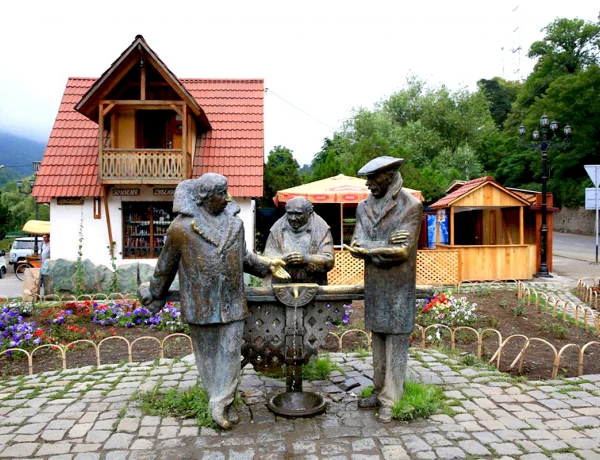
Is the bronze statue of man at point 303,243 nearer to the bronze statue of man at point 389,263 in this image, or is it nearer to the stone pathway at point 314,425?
the bronze statue of man at point 389,263

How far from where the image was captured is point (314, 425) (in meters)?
4.12

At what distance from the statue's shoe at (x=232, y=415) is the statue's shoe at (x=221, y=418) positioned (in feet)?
0.31

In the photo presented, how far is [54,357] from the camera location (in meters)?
6.71

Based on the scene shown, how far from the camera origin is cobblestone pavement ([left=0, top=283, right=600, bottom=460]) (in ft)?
12.1

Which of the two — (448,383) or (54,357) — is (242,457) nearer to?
(448,383)

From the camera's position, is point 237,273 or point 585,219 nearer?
point 237,273

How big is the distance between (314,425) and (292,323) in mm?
869

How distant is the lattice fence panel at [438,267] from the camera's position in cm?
1353

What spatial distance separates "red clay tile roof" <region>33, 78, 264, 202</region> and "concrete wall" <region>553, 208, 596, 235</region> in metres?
25.9

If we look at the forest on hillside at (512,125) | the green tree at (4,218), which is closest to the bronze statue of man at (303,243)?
the forest on hillside at (512,125)

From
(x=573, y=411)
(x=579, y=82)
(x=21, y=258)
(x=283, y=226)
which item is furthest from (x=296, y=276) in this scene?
(x=579, y=82)

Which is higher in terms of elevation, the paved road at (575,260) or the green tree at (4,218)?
the green tree at (4,218)

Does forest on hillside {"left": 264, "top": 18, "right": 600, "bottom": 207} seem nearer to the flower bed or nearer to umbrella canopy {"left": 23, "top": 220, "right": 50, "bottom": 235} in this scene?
umbrella canopy {"left": 23, "top": 220, "right": 50, "bottom": 235}

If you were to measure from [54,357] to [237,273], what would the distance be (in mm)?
4092
